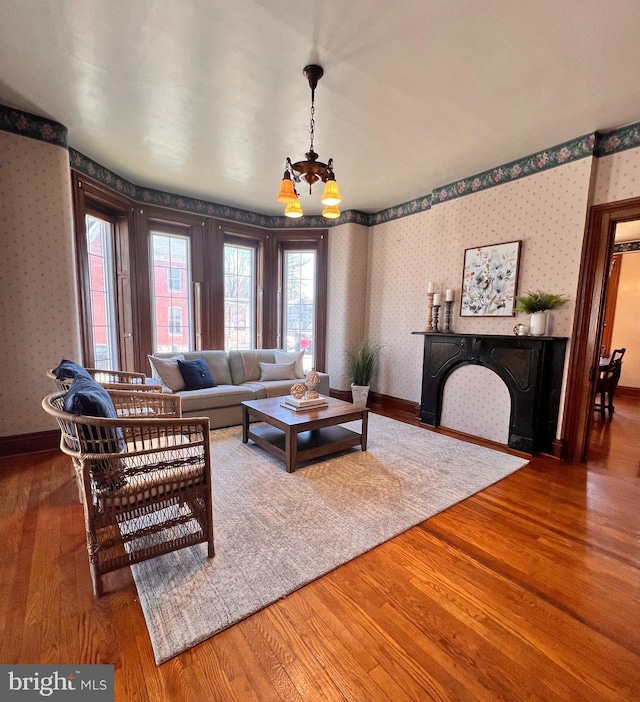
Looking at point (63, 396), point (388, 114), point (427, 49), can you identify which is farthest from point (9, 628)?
point (388, 114)

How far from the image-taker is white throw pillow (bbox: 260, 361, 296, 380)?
4.48 m

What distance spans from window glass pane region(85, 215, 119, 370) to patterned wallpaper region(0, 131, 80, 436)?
0.61m

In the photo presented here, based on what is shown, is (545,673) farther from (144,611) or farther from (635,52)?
(635,52)

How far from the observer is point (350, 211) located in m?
5.09

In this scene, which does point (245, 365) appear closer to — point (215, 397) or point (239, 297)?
point (215, 397)

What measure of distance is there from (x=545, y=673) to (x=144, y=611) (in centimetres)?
163

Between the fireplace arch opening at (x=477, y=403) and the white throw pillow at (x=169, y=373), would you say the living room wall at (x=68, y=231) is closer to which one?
the fireplace arch opening at (x=477, y=403)

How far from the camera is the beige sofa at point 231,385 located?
143 inches

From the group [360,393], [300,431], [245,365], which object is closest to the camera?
[300,431]

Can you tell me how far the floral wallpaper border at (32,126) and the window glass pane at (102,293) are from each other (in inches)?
35.0

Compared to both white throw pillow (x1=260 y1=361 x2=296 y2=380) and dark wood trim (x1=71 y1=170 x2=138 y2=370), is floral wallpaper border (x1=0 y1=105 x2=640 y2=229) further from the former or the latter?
white throw pillow (x1=260 y1=361 x2=296 y2=380)

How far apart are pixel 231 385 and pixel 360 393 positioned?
74.0 inches

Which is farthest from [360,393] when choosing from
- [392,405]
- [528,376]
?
[528,376]

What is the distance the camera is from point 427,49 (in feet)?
6.48
